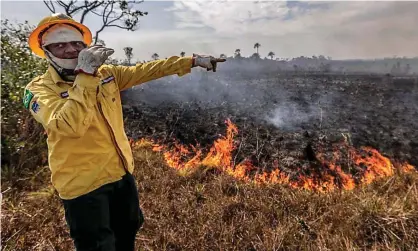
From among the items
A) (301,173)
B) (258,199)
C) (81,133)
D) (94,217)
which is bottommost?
(301,173)

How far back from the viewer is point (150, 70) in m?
2.67

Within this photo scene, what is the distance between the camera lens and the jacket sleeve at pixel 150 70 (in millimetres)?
2623

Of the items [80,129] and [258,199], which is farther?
[258,199]

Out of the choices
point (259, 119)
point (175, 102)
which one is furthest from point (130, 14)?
point (259, 119)

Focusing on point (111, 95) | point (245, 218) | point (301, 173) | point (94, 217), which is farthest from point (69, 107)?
point (301, 173)

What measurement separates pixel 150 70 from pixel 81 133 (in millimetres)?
929

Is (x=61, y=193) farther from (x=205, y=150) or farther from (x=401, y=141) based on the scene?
(x=401, y=141)

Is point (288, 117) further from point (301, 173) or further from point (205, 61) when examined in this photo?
point (205, 61)

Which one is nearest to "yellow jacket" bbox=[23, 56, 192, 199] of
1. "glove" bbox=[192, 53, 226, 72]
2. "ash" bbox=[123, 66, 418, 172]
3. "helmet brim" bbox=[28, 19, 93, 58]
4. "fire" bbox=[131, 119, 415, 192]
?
"helmet brim" bbox=[28, 19, 93, 58]

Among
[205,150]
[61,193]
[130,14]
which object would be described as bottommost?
[205,150]

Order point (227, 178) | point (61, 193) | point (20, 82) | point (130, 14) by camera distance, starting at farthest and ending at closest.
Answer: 1. point (130, 14)
2. point (20, 82)
3. point (227, 178)
4. point (61, 193)

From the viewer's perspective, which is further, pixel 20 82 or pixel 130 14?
pixel 130 14

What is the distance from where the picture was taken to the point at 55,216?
3.87 metres

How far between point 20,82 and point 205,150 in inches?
137
